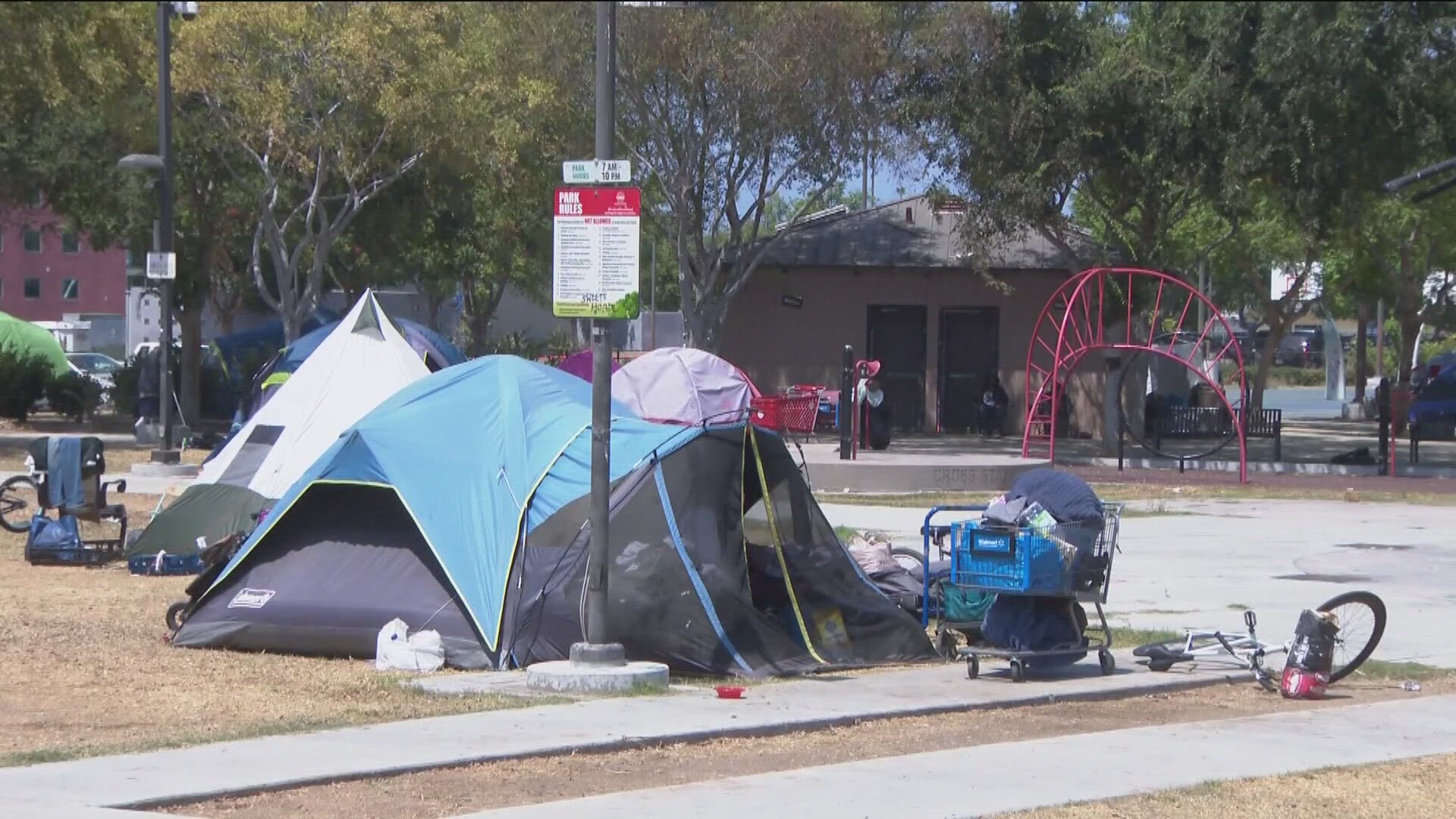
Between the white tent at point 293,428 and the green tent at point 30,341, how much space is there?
2479 centimetres

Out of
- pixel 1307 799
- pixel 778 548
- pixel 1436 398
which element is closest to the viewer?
pixel 1307 799

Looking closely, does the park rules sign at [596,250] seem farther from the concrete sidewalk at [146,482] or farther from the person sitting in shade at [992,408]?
the person sitting in shade at [992,408]

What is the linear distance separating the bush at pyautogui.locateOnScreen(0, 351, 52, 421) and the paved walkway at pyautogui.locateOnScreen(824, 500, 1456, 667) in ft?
71.8

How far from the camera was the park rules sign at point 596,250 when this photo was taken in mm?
10266

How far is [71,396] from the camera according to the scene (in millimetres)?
37469

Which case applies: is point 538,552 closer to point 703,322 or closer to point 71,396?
point 703,322

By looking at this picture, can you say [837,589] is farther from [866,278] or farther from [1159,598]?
[866,278]

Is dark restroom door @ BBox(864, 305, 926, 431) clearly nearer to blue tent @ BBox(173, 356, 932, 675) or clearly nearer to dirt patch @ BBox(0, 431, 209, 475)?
dirt patch @ BBox(0, 431, 209, 475)

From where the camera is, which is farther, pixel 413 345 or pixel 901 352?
pixel 901 352

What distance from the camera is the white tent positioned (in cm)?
1547

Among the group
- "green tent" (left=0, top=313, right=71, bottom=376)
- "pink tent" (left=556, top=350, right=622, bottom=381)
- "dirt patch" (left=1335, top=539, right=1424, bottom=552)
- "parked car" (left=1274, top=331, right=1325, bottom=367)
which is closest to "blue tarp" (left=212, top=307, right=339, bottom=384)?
"green tent" (left=0, top=313, right=71, bottom=376)

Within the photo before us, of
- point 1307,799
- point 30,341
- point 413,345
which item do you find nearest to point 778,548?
point 1307,799

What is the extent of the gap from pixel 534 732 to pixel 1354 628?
18.7 ft

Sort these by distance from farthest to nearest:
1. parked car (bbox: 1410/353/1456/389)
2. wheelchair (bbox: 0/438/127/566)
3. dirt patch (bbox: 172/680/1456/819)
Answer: parked car (bbox: 1410/353/1456/389), wheelchair (bbox: 0/438/127/566), dirt patch (bbox: 172/680/1456/819)
